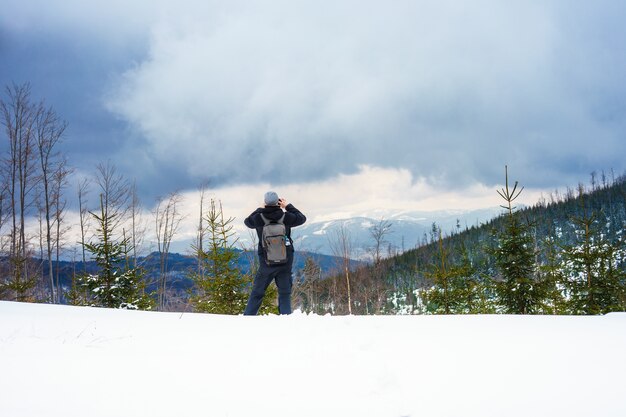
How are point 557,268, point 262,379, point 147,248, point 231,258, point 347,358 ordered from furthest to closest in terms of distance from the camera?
1. point 147,248
2. point 231,258
3. point 557,268
4. point 347,358
5. point 262,379

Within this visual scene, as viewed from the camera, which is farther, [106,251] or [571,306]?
[106,251]

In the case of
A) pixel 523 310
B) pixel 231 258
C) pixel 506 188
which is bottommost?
pixel 523 310

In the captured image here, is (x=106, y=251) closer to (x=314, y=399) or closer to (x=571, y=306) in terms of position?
(x=314, y=399)

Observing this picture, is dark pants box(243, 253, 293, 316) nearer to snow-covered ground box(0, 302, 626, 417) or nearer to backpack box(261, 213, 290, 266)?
backpack box(261, 213, 290, 266)

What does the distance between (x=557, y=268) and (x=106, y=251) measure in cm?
1533

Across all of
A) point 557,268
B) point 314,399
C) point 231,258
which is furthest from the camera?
point 231,258

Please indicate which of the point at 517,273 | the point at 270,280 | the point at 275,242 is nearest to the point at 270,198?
the point at 275,242

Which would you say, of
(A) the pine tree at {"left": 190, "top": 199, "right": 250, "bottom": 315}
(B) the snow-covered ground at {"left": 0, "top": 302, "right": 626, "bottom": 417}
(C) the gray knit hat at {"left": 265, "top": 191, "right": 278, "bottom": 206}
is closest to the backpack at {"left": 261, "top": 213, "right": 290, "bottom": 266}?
(C) the gray knit hat at {"left": 265, "top": 191, "right": 278, "bottom": 206}

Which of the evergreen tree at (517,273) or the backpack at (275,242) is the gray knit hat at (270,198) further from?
the evergreen tree at (517,273)

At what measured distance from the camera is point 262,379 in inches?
120

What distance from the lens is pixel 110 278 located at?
1438cm

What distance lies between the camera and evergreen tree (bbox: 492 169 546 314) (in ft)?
38.7

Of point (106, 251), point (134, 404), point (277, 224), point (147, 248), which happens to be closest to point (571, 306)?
point (277, 224)

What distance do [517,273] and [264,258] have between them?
838 centimetres
